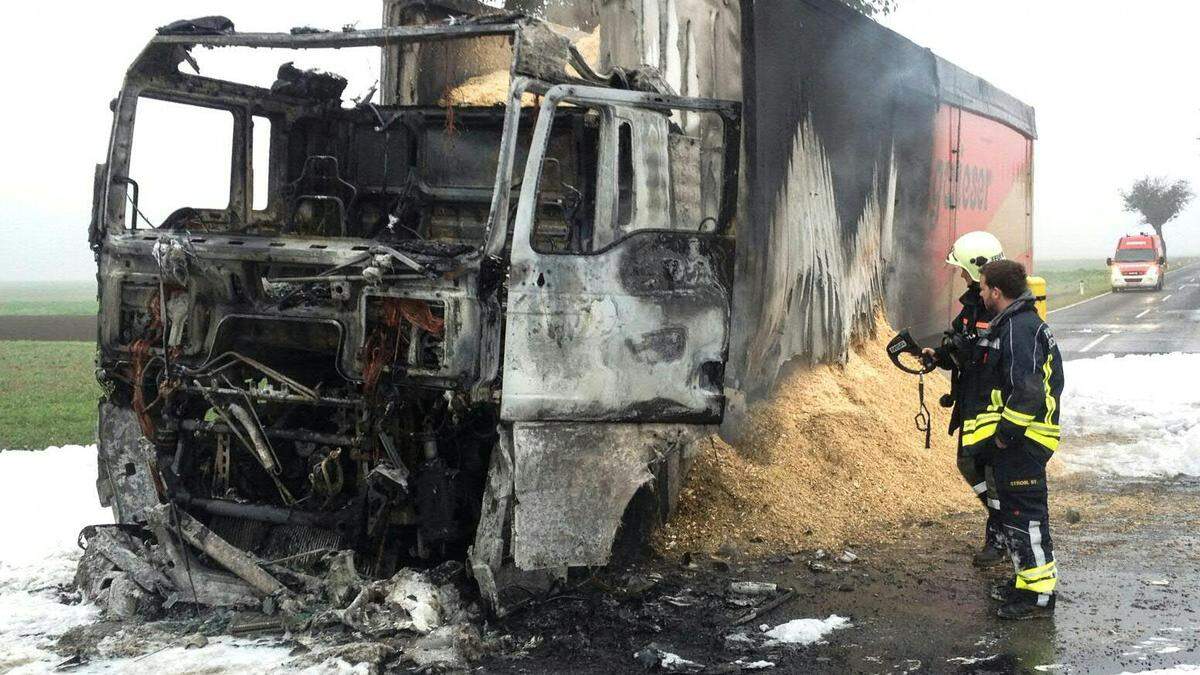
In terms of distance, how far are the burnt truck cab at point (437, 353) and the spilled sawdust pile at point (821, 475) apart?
662 millimetres

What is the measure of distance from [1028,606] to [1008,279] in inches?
60.4

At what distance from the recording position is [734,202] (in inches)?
217

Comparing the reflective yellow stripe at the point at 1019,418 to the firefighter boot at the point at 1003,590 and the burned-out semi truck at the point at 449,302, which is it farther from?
the burned-out semi truck at the point at 449,302

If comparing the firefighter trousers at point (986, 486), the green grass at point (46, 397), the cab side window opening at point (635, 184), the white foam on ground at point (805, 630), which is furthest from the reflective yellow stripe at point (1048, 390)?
the green grass at point (46, 397)

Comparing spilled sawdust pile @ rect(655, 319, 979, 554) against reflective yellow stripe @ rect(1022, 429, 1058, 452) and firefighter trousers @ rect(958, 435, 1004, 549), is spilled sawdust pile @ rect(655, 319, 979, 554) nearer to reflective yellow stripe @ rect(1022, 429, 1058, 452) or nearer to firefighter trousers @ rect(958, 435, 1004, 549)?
firefighter trousers @ rect(958, 435, 1004, 549)

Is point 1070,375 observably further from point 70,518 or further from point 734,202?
point 70,518

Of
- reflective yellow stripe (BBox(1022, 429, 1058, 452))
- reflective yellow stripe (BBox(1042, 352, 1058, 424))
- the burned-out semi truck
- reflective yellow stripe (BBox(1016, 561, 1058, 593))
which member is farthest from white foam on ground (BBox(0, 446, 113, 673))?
reflective yellow stripe (BBox(1042, 352, 1058, 424))

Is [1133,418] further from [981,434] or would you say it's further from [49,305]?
[49,305]

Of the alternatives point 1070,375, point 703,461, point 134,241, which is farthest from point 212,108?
point 1070,375

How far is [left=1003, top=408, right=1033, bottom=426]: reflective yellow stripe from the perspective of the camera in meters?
5.27

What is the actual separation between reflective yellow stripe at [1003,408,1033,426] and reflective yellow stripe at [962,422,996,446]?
0.25 m

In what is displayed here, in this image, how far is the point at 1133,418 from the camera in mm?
10859

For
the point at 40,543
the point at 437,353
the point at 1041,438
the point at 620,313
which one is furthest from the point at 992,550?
the point at 40,543

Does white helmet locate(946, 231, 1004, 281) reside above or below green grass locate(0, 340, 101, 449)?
above
